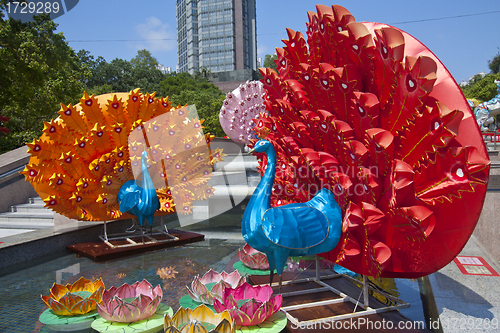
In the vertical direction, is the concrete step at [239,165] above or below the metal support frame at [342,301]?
above

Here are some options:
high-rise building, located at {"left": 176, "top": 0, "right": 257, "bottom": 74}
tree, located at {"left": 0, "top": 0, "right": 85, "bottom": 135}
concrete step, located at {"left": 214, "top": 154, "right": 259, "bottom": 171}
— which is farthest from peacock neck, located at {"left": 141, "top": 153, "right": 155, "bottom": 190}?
high-rise building, located at {"left": 176, "top": 0, "right": 257, "bottom": 74}

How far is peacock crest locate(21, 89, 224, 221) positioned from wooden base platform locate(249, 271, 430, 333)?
11.5 feet

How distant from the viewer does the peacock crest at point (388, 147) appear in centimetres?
245

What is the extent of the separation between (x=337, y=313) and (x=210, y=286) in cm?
134

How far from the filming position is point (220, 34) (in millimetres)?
82062

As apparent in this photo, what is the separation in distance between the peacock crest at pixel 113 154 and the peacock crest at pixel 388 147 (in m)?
3.54

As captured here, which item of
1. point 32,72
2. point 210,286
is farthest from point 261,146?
point 32,72

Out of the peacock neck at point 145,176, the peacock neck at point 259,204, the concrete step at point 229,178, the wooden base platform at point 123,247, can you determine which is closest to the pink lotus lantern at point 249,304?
the peacock neck at point 259,204

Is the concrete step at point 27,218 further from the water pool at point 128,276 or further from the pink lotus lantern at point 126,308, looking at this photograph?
the pink lotus lantern at point 126,308

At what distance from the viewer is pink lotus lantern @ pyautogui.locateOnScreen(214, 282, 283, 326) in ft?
9.47

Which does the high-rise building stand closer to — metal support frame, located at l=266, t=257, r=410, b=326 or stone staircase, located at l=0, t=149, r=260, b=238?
stone staircase, located at l=0, t=149, r=260, b=238

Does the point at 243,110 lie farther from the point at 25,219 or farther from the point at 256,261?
the point at 256,261

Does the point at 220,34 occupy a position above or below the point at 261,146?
above

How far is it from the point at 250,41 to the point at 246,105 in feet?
264
